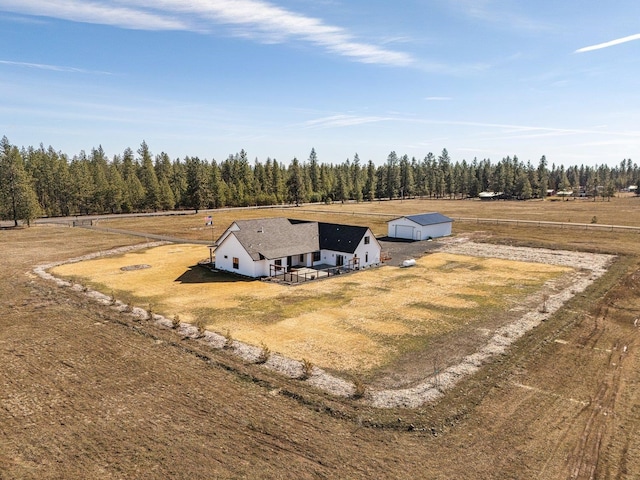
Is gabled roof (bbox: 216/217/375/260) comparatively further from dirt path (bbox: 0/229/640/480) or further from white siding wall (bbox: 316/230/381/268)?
dirt path (bbox: 0/229/640/480)

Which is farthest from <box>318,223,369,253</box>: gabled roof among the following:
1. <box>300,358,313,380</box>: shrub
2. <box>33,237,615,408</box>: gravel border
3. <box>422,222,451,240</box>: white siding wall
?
<box>300,358,313,380</box>: shrub

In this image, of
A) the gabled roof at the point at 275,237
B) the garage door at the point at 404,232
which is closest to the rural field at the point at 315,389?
the gabled roof at the point at 275,237

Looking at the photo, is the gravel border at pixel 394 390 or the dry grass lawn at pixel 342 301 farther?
the dry grass lawn at pixel 342 301

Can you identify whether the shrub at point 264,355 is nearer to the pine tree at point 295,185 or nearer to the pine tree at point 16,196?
the pine tree at point 16,196

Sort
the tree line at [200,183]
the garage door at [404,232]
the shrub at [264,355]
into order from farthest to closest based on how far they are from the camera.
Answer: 1. the tree line at [200,183]
2. the garage door at [404,232]
3. the shrub at [264,355]

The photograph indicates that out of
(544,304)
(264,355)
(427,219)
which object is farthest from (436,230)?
(264,355)

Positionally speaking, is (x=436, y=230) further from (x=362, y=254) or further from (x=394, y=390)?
(x=394, y=390)

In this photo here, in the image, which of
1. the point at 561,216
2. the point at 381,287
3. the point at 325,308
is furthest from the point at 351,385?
the point at 561,216
